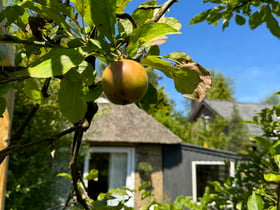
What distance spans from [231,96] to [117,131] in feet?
90.8

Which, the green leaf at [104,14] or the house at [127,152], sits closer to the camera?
the green leaf at [104,14]

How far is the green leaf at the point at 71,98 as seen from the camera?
63 centimetres

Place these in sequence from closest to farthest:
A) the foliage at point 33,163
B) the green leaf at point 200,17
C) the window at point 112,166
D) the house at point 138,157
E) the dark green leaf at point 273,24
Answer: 1. the dark green leaf at point 273,24
2. the green leaf at point 200,17
3. the foliage at point 33,163
4. the house at point 138,157
5. the window at point 112,166

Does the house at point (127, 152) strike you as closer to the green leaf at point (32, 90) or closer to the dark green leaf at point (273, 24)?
the dark green leaf at point (273, 24)

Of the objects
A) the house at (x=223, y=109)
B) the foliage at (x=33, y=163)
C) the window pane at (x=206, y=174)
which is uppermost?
the house at (x=223, y=109)

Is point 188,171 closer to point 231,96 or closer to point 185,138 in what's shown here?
point 185,138

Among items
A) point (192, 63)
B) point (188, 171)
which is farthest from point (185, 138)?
point (192, 63)

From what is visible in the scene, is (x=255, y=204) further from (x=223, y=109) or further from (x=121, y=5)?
(x=223, y=109)

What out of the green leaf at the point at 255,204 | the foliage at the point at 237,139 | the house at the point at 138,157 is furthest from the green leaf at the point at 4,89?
the foliage at the point at 237,139

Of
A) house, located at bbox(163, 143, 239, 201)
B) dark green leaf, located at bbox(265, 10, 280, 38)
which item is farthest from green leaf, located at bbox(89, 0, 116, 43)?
house, located at bbox(163, 143, 239, 201)

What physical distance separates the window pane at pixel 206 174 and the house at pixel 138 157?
90cm

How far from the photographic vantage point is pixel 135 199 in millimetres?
7258

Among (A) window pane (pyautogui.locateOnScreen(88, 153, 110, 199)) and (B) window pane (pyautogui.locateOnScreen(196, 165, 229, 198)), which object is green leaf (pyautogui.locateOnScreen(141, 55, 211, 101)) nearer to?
(A) window pane (pyautogui.locateOnScreen(88, 153, 110, 199))

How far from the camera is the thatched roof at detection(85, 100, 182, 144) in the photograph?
26.0 feet
